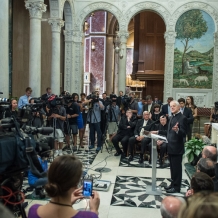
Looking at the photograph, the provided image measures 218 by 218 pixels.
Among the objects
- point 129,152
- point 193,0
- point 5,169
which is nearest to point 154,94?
point 193,0

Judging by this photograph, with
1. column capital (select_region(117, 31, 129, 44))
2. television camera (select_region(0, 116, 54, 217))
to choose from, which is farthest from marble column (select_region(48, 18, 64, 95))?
television camera (select_region(0, 116, 54, 217))


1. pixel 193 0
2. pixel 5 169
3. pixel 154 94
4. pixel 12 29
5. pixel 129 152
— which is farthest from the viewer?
pixel 154 94

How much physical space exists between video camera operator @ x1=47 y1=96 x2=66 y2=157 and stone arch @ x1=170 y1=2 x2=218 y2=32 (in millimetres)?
9377

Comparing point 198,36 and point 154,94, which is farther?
point 154,94

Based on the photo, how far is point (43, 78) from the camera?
15680mm

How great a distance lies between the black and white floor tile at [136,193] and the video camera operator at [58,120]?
6.80 feet

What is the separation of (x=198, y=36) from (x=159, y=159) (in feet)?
30.3

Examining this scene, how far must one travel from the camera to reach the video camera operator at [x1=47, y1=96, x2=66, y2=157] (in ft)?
25.6

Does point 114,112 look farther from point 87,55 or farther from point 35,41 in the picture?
point 87,55

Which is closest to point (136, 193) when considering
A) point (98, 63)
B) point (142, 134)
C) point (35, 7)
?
point (142, 134)

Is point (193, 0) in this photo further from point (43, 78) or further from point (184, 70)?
point (43, 78)

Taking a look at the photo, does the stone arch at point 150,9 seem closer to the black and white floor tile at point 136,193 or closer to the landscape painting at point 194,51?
the landscape painting at point 194,51

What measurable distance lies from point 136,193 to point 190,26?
1171 cm

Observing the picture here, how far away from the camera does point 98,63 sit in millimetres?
25094
